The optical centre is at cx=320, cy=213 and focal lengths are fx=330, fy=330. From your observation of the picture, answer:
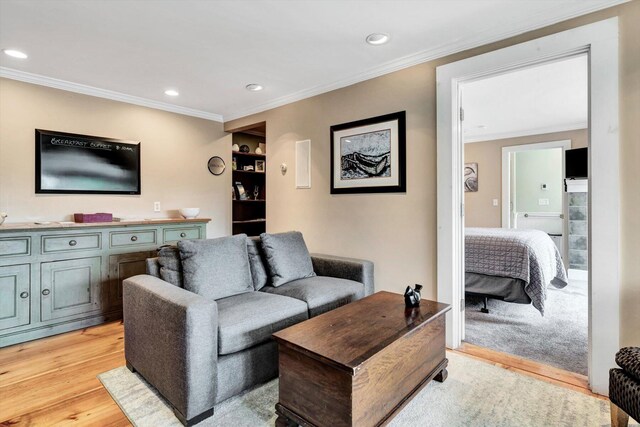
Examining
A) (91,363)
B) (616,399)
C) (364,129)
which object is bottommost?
(91,363)

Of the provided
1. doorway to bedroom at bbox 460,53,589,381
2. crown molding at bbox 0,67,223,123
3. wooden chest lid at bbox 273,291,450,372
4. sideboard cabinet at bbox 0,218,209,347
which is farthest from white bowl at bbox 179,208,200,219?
doorway to bedroom at bbox 460,53,589,381

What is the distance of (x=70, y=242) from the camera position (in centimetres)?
298

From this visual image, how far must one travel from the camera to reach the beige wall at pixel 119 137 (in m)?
3.04

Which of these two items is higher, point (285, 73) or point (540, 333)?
point (285, 73)

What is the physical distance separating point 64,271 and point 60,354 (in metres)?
0.75

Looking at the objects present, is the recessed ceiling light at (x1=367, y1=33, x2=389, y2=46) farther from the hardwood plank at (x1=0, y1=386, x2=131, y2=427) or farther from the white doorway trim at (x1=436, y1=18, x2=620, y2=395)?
the hardwood plank at (x1=0, y1=386, x2=131, y2=427)

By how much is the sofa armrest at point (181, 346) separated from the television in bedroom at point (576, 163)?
558 centimetres

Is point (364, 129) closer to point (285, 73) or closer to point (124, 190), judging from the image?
point (285, 73)

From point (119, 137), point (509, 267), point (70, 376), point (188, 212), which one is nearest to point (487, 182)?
point (509, 267)

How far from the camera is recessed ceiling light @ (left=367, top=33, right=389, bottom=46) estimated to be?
7.91 ft

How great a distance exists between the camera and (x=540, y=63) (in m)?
2.23

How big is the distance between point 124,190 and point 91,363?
6.40ft

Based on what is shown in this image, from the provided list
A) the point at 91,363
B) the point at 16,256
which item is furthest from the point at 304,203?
the point at 16,256

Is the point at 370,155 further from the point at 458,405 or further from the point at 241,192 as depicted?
the point at 241,192
